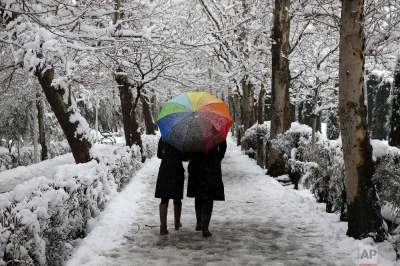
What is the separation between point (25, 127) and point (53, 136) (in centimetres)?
637

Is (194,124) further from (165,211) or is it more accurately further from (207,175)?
(165,211)

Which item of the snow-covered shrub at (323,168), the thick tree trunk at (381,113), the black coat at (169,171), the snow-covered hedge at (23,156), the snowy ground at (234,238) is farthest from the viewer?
the thick tree trunk at (381,113)

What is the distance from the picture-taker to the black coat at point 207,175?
6.50m

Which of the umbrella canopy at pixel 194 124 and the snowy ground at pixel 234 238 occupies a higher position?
the umbrella canopy at pixel 194 124

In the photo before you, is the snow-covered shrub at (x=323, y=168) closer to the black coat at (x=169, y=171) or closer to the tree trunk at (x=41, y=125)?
the black coat at (x=169, y=171)

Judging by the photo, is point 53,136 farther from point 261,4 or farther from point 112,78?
point 261,4

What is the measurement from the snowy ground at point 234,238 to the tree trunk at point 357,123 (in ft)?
1.18

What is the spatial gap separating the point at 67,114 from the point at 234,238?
5526 mm

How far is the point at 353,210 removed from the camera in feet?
20.0

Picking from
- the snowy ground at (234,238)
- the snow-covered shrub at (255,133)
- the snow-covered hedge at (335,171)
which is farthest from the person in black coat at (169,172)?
the snow-covered shrub at (255,133)

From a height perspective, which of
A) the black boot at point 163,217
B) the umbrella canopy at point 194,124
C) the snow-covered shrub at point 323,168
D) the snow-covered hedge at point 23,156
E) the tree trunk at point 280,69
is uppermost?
the tree trunk at point 280,69

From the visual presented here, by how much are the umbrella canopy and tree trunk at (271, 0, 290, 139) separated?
7284 mm

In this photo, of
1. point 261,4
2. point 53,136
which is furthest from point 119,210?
point 53,136

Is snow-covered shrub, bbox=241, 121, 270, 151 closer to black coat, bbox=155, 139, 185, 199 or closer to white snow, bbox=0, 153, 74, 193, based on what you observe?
white snow, bbox=0, 153, 74, 193
